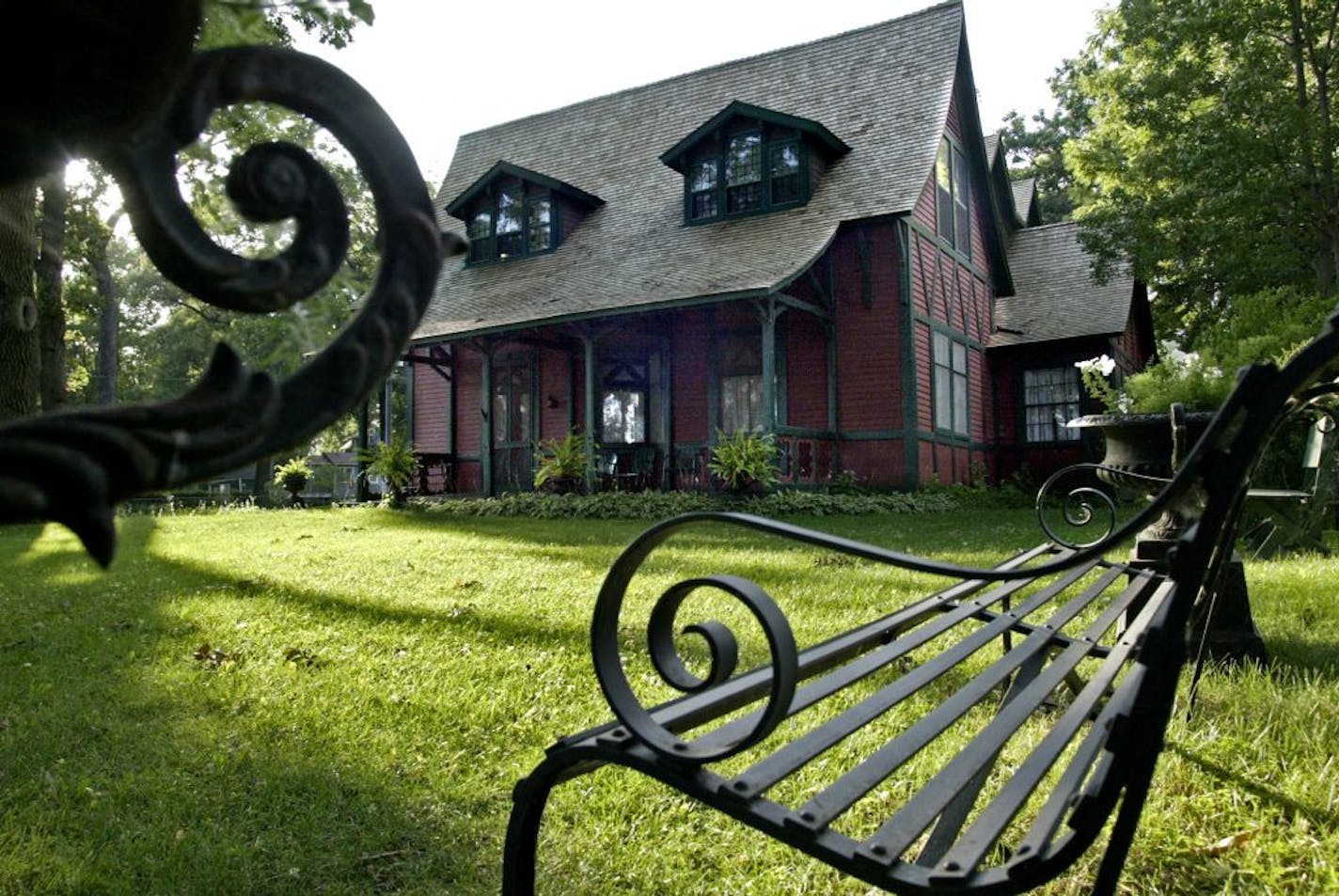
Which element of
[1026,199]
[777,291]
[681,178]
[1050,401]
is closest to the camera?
[777,291]

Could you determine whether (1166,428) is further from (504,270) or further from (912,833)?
(504,270)

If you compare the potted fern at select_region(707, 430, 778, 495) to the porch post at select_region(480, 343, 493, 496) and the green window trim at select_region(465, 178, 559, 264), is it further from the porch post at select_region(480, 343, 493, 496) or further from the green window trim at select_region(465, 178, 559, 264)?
the green window trim at select_region(465, 178, 559, 264)

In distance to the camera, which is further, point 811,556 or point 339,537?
point 339,537

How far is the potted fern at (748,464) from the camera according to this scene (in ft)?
40.2

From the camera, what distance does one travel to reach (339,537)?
959 centimetres

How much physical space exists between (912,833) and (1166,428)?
364 centimetres

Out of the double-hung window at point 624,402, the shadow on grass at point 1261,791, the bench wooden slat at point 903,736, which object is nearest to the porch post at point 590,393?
the double-hung window at point 624,402

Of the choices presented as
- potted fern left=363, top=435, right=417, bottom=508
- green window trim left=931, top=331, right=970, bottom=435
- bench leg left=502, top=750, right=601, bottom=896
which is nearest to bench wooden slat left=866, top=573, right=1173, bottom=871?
bench leg left=502, top=750, right=601, bottom=896

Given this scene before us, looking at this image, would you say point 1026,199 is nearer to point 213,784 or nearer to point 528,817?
point 213,784

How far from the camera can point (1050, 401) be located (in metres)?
18.0

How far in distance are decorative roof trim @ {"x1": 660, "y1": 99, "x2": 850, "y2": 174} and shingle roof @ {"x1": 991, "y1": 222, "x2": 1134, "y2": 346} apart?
6.09m

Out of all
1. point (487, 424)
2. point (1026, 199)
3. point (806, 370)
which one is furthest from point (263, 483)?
point (1026, 199)

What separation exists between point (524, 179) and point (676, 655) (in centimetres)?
1766

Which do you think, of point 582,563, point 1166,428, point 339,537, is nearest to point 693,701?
point 1166,428
